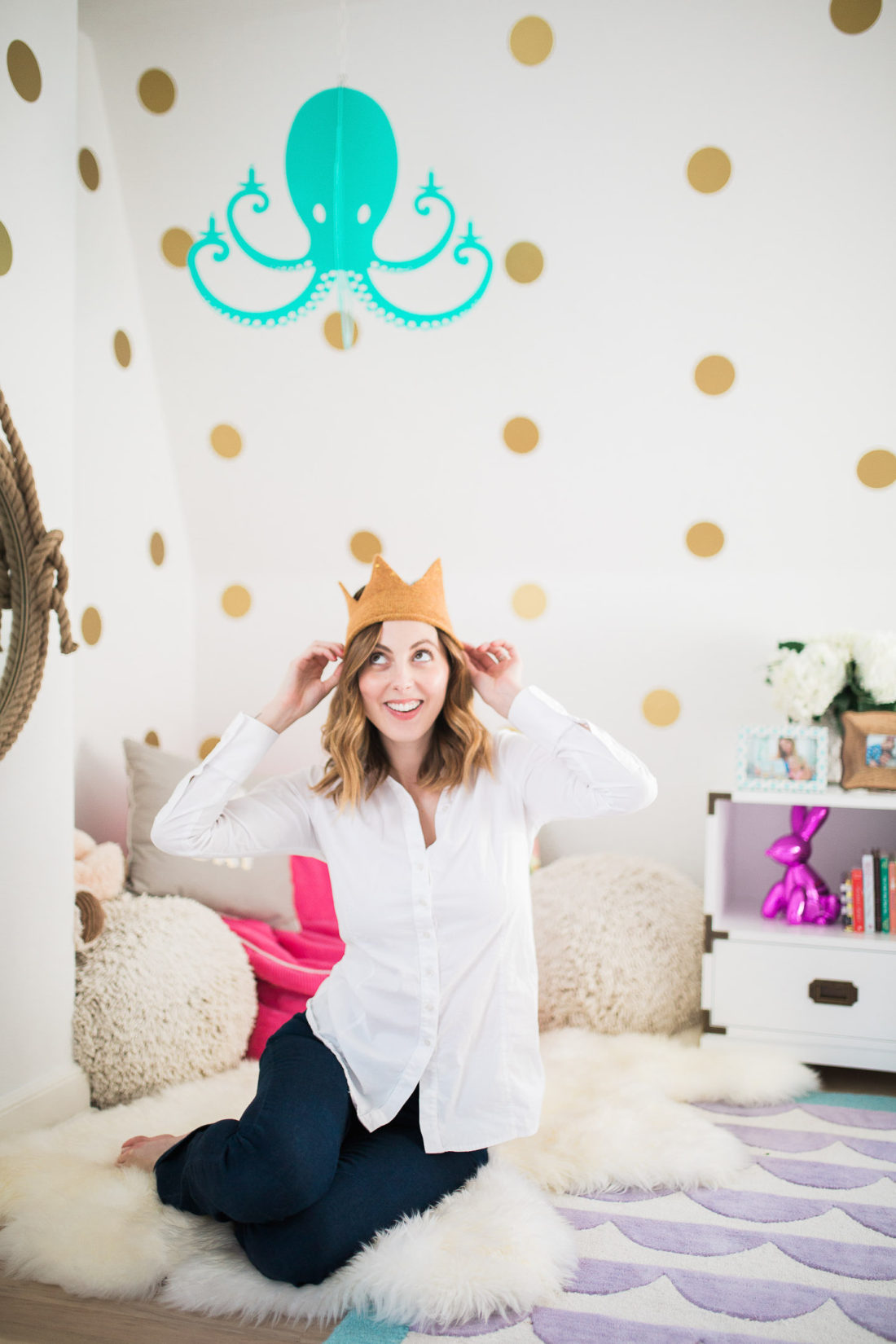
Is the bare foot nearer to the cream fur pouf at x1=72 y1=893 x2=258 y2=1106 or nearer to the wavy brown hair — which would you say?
the cream fur pouf at x1=72 y1=893 x2=258 y2=1106

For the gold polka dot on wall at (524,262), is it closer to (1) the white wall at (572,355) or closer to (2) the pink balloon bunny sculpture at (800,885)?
(1) the white wall at (572,355)

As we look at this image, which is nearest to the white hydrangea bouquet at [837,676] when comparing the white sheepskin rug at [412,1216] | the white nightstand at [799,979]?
the white nightstand at [799,979]

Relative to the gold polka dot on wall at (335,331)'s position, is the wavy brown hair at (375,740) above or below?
below

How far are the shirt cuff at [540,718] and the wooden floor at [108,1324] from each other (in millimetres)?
830

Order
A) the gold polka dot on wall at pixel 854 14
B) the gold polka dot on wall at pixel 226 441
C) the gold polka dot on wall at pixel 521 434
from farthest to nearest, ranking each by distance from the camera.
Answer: the gold polka dot on wall at pixel 226 441, the gold polka dot on wall at pixel 521 434, the gold polka dot on wall at pixel 854 14

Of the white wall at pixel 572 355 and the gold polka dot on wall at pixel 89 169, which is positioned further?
the gold polka dot on wall at pixel 89 169

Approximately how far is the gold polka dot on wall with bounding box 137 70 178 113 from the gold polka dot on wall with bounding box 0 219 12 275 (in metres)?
0.65

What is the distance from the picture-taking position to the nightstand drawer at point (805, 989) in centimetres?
215

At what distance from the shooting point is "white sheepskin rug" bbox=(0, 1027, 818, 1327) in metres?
1.31

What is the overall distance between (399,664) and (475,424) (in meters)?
1.19

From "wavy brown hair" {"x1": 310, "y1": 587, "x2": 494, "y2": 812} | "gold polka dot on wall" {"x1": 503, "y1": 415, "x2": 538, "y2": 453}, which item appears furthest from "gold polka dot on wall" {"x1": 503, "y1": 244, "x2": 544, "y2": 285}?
"wavy brown hair" {"x1": 310, "y1": 587, "x2": 494, "y2": 812}

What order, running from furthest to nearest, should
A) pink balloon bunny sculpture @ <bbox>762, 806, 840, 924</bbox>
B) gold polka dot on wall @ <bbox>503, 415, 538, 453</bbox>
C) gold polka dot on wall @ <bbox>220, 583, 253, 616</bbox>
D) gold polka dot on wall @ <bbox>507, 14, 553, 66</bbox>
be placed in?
gold polka dot on wall @ <bbox>220, 583, 253, 616</bbox> < gold polka dot on wall @ <bbox>503, 415, 538, 453</bbox> < pink balloon bunny sculpture @ <bbox>762, 806, 840, 924</bbox> < gold polka dot on wall @ <bbox>507, 14, 553, 66</bbox>

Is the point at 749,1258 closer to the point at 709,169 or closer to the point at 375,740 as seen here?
the point at 375,740

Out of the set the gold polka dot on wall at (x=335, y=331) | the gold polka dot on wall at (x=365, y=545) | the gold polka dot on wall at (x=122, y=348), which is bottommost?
the gold polka dot on wall at (x=365, y=545)
